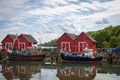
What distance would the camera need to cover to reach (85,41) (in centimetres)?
6681

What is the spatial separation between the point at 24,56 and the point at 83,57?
13.9 metres

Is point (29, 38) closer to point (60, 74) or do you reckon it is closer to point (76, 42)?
point (76, 42)

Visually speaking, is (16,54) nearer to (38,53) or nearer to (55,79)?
(38,53)

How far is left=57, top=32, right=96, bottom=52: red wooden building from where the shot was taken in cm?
6675

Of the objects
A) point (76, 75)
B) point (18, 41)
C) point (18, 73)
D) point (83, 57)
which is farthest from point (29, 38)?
point (76, 75)

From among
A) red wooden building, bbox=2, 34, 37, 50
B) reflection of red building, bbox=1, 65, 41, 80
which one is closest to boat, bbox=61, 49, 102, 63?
red wooden building, bbox=2, 34, 37, 50

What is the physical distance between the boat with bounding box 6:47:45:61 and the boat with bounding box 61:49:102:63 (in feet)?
19.9

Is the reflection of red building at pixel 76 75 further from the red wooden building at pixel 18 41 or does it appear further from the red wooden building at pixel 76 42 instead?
the red wooden building at pixel 18 41

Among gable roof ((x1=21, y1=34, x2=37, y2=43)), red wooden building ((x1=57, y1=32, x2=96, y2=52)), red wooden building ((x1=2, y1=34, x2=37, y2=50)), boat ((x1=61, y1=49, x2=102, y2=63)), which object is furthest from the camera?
gable roof ((x1=21, y1=34, x2=37, y2=43))

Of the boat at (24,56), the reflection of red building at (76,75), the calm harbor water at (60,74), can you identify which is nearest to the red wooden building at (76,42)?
the boat at (24,56)

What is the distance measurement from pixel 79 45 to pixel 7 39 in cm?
1956

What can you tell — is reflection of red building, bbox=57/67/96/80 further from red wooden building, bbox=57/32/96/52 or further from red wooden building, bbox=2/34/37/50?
red wooden building, bbox=2/34/37/50

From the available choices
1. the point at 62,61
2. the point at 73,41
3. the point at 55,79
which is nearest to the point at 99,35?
the point at 73,41

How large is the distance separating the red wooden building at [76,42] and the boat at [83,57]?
18.8 ft
